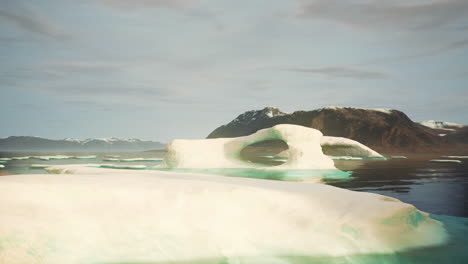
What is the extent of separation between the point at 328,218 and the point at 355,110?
124047 millimetres

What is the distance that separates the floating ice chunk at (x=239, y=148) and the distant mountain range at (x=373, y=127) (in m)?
75.3

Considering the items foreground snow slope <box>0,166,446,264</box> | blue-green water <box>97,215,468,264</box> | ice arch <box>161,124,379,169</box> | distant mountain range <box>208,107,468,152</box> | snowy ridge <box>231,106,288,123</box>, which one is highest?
snowy ridge <box>231,106,288,123</box>

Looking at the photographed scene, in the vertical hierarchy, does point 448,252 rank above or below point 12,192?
below

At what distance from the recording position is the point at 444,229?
621 cm

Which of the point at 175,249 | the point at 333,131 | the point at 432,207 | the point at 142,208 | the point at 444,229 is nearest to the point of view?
the point at 175,249

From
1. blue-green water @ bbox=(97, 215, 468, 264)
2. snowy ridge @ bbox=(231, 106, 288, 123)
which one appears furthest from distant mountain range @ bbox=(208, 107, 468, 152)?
blue-green water @ bbox=(97, 215, 468, 264)

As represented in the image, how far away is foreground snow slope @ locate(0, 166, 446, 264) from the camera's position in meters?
4.39

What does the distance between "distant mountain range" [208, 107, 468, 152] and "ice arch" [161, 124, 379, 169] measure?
247 ft

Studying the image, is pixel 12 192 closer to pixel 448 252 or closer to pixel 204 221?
pixel 204 221

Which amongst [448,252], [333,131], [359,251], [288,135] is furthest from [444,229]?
[333,131]

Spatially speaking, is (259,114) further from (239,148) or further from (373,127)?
(239,148)

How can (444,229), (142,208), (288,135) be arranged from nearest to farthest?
(142,208) < (444,229) < (288,135)

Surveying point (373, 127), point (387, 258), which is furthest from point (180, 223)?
point (373, 127)

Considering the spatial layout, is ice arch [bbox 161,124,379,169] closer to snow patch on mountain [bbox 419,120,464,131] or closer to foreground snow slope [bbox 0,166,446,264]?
foreground snow slope [bbox 0,166,446,264]
